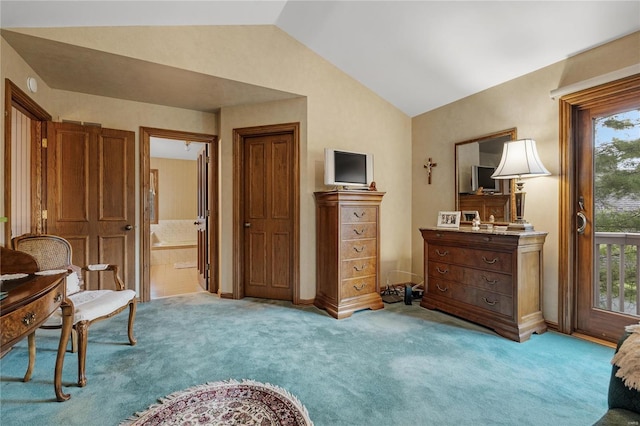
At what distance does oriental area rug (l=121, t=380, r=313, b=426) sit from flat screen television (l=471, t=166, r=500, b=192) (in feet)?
9.20

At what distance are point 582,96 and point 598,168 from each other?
23.7 inches

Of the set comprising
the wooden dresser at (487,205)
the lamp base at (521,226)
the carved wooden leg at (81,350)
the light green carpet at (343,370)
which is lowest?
the light green carpet at (343,370)

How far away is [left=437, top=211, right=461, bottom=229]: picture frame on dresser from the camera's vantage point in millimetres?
3250

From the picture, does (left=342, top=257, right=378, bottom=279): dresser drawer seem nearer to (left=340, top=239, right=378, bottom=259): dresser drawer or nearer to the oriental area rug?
(left=340, top=239, right=378, bottom=259): dresser drawer

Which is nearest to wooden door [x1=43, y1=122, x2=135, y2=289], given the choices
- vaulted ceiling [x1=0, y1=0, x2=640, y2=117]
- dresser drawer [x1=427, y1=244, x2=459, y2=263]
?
vaulted ceiling [x1=0, y1=0, x2=640, y2=117]

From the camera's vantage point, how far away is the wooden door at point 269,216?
3602 millimetres

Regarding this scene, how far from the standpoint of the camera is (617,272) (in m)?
2.39

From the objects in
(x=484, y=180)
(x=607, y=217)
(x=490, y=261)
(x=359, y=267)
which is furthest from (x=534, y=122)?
(x=359, y=267)

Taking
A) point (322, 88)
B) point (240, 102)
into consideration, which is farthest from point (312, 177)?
point (240, 102)

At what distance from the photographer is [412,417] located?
5.06 feet

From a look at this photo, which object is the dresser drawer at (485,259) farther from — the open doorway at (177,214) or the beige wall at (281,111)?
the open doorway at (177,214)

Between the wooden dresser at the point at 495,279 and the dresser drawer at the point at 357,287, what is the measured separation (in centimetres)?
72

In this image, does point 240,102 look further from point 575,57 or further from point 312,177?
point 575,57

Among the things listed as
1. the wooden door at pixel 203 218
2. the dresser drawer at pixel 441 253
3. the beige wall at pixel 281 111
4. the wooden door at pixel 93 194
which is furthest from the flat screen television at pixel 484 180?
Result: the wooden door at pixel 93 194
